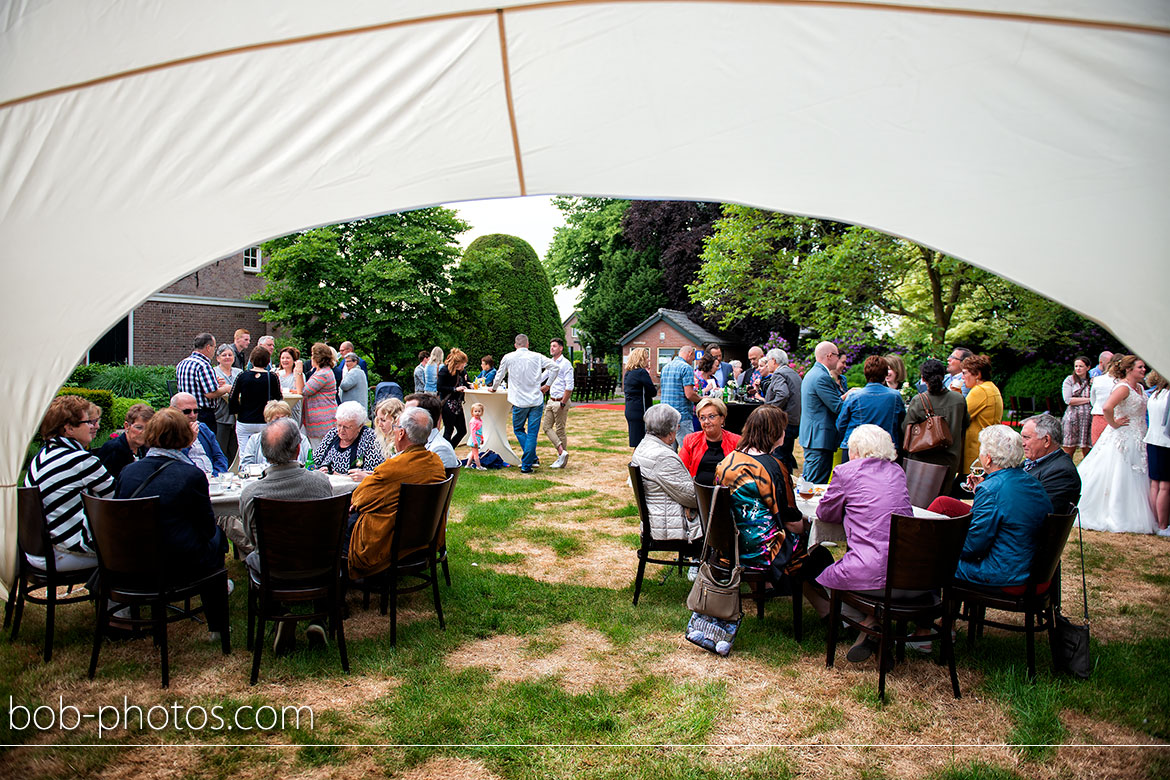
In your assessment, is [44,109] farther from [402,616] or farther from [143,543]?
[402,616]

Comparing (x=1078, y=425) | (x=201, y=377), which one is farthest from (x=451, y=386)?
(x=1078, y=425)

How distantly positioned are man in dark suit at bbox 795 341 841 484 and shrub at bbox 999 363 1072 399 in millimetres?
15616

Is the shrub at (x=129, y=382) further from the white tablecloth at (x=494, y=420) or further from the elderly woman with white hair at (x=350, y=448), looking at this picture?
the elderly woman with white hair at (x=350, y=448)

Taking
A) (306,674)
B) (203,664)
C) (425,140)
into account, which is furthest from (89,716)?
(425,140)

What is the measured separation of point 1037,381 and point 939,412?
1650 centimetres

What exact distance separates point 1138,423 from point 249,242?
9.04 metres

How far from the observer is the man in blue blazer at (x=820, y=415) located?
7133 mm

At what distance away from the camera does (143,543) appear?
3711mm

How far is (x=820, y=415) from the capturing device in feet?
23.7

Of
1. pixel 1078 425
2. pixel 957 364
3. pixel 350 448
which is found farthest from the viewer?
pixel 1078 425

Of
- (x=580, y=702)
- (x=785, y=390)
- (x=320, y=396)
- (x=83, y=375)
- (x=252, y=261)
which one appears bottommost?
(x=580, y=702)

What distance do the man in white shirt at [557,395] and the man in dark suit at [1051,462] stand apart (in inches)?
269

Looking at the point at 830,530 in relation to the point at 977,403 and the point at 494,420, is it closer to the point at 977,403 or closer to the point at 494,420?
the point at 977,403

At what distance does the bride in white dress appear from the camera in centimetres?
764
